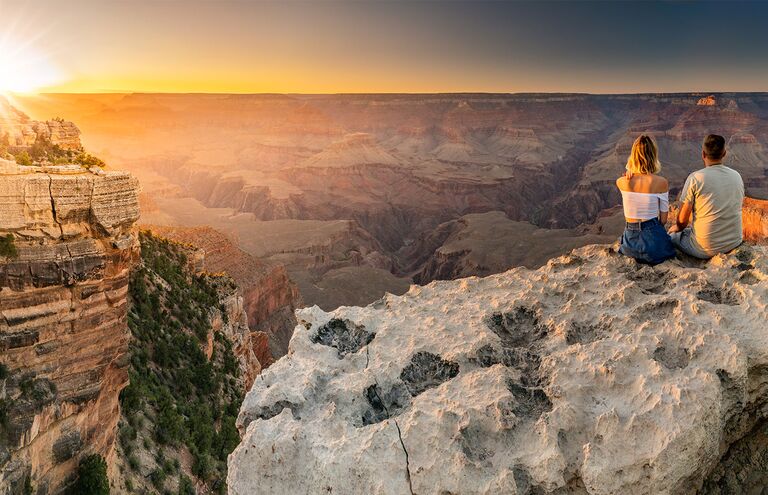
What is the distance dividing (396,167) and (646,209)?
111 metres

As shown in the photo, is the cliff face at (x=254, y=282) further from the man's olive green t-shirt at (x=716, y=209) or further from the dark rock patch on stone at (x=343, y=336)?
the man's olive green t-shirt at (x=716, y=209)

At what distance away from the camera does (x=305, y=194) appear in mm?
98188

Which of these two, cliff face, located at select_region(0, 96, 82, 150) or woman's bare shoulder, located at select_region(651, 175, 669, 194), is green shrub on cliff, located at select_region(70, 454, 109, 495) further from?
woman's bare shoulder, located at select_region(651, 175, 669, 194)

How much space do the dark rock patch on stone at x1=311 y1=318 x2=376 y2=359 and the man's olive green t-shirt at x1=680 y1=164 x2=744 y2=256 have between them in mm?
3390

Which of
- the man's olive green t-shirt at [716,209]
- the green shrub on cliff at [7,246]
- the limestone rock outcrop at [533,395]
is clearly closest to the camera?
the limestone rock outcrop at [533,395]

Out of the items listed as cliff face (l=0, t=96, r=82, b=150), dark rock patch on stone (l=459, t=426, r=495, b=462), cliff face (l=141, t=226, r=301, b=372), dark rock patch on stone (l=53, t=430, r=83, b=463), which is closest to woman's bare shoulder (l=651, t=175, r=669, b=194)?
dark rock patch on stone (l=459, t=426, r=495, b=462)

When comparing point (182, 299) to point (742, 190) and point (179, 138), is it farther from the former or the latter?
point (179, 138)

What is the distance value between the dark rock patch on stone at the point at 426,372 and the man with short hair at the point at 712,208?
2.91 m

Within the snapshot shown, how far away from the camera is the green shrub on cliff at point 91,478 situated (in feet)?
35.2

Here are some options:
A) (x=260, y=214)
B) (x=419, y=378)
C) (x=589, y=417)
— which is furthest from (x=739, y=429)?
(x=260, y=214)

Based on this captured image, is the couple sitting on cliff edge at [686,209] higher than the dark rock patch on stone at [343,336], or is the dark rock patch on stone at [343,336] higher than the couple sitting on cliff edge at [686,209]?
the couple sitting on cliff edge at [686,209]

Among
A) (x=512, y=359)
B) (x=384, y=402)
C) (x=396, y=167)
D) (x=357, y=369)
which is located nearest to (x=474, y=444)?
(x=384, y=402)

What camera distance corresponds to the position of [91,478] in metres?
10.8

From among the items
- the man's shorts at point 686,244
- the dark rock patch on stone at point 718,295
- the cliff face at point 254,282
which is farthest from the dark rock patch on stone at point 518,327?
the cliff face at point 254,282
